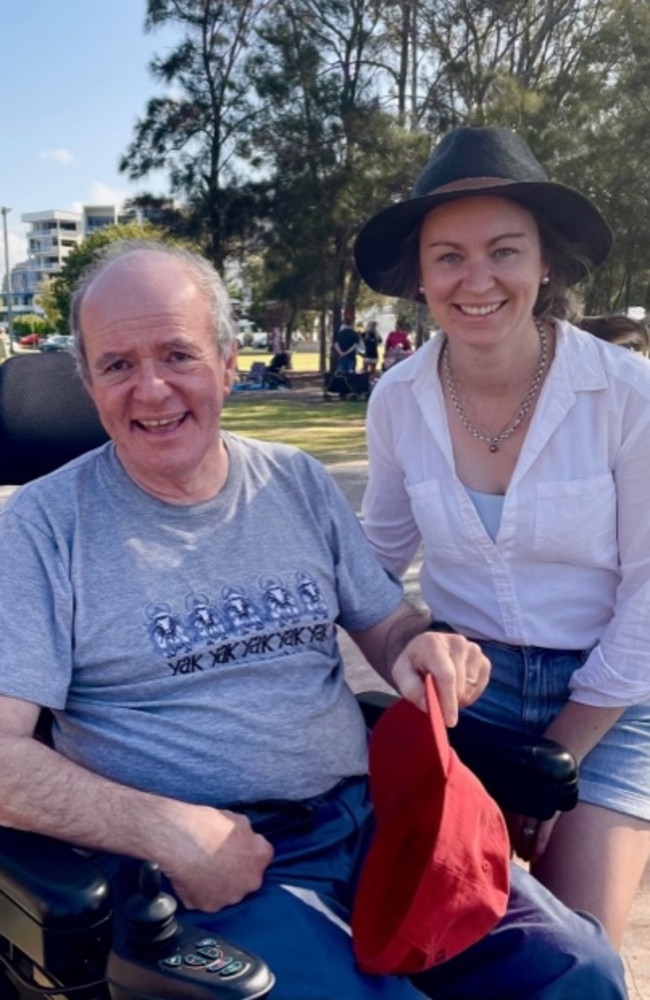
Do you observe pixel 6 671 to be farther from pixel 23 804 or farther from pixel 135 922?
pixel 135 922

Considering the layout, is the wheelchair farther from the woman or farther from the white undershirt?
the white undershirt

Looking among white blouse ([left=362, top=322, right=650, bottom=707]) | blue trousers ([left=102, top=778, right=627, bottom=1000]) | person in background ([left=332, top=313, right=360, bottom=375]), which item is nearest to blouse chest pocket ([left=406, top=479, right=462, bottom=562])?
white blouse ([left=362, top=322, right=650, bottom=707])

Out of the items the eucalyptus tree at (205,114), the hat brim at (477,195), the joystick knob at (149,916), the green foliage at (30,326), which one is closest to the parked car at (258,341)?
the green foliage at (30,326)

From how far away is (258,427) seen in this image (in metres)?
14.0

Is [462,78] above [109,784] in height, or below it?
above

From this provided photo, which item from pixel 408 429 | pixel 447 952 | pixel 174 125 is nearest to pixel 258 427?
pixel 408 429

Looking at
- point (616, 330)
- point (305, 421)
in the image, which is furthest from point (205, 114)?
point (616, 330)

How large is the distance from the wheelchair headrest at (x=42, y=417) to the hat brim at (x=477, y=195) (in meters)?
0.73

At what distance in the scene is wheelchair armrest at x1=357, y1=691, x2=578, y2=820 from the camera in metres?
1.90

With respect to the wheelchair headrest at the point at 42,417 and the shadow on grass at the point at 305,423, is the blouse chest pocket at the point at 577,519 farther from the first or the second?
the shadow on grass at the point at 305,423

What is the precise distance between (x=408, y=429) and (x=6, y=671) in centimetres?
107

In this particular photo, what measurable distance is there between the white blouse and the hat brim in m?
0.21

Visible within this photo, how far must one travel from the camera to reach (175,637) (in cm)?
188

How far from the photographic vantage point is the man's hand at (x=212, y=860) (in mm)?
1664
